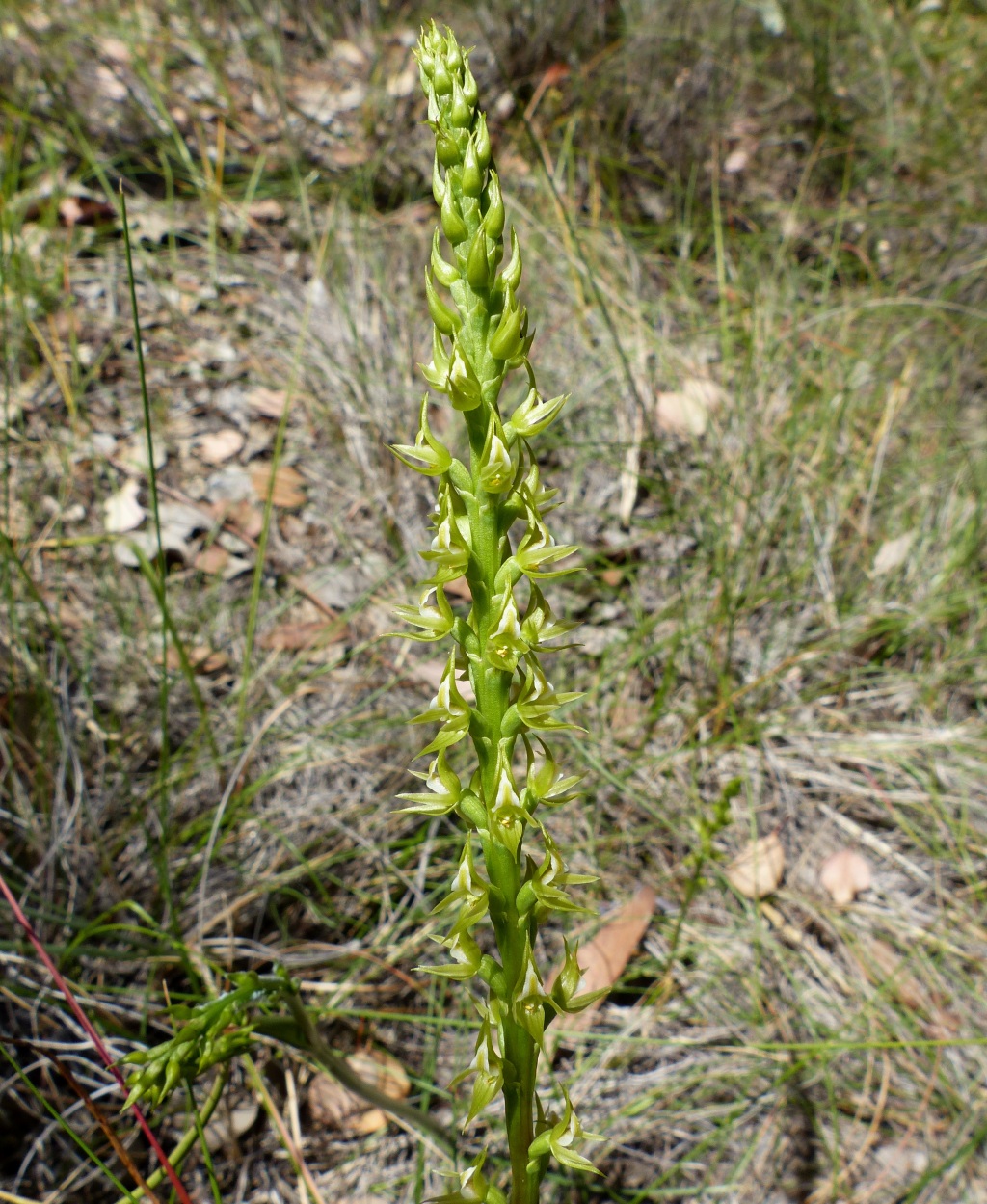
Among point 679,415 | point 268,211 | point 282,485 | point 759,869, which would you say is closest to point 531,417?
point 759,869

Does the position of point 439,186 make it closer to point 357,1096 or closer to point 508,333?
point 508,333

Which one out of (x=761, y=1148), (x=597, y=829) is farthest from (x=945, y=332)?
(x=761, y=1148)

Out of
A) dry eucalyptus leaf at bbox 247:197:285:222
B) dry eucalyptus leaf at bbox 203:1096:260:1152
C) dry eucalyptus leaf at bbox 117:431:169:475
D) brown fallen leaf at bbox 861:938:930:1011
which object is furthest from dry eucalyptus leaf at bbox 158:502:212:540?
brown fallen leaf at bbox 861:938:930:1011

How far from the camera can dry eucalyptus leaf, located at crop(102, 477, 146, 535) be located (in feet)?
9.67

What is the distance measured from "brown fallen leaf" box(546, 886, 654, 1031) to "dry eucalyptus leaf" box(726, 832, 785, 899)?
0.88ft

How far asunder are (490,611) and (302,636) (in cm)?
183

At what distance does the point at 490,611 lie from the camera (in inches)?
40.8

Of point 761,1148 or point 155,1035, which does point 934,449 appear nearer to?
point 761,1148

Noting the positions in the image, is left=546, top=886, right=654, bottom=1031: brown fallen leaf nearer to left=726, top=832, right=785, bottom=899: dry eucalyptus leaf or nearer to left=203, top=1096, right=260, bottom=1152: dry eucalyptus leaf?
left=726, top=832, right=785, bottom=899: dry eucalyptus leaf

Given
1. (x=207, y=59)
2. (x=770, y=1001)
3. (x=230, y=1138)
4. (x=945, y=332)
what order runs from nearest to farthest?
(x=230, y=1138), (x=770, y=1001), (x=945, y=332), (x=207, y=59)

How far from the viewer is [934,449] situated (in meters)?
3.51

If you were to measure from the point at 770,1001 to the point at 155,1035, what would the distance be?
60.2 inches

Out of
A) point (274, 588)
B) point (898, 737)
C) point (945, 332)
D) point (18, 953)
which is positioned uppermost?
point (945, 332)

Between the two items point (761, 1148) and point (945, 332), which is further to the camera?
point (945, 332)
